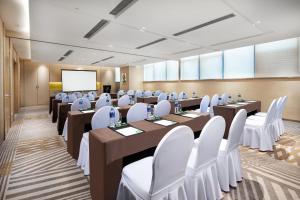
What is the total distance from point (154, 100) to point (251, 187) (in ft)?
19.1

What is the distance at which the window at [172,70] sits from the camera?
37.4ft

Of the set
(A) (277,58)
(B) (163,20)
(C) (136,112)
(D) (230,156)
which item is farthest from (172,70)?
(D) (230,156)

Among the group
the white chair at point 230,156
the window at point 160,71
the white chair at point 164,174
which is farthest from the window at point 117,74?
the white chair at point 164,174

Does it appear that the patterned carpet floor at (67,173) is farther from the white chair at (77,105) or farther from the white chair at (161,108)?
the white chair at (161,108)

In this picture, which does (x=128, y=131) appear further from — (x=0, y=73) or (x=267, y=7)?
(x=0, y=73)

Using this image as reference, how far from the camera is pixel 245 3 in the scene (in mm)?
3238

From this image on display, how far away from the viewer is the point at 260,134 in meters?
3.60

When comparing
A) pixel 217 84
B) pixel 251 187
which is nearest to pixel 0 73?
pixel 251 187

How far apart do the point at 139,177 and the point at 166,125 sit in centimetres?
80

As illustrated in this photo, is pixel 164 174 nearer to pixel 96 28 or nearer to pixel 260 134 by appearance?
pixel 260 134

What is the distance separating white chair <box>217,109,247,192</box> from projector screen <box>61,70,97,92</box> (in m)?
13.3

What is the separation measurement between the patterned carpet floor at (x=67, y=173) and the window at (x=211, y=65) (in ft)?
17.1

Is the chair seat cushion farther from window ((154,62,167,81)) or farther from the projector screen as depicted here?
the projector screen

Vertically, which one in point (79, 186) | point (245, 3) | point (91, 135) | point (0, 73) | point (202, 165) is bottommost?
point (79, 186)
